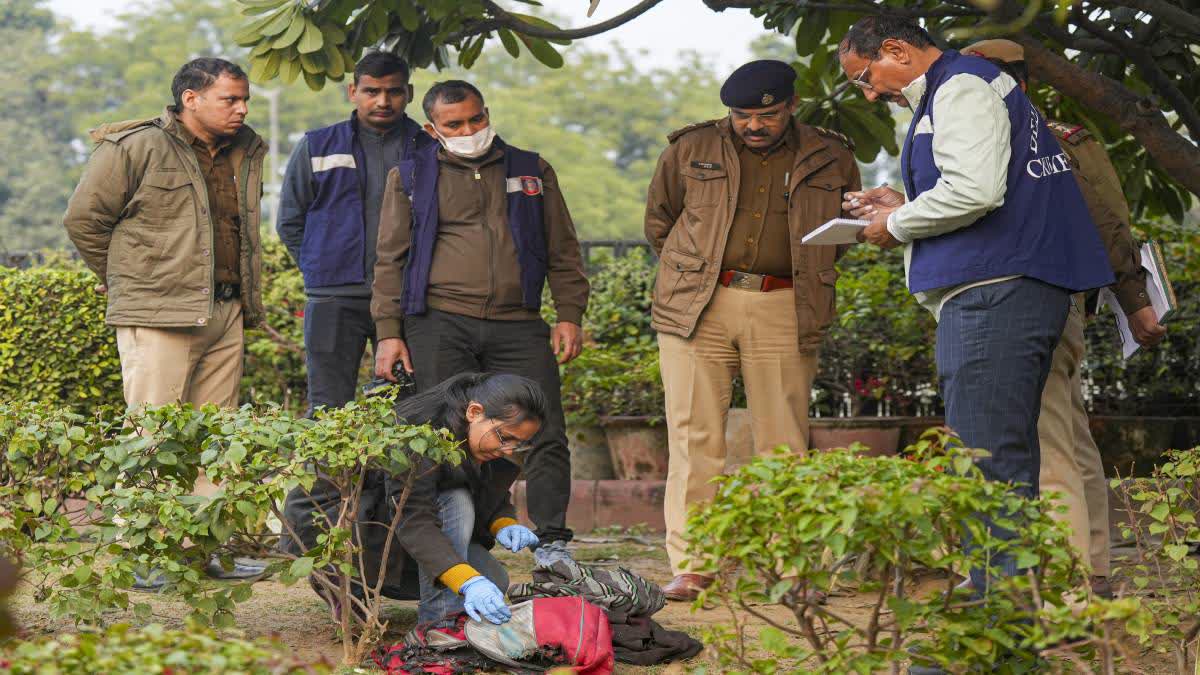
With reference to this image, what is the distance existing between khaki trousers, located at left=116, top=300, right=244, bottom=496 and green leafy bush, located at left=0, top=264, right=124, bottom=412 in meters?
2.28

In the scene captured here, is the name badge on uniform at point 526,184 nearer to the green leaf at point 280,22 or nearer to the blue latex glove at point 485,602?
the green leaf at point 280,22

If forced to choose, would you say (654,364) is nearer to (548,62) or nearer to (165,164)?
(548,62)

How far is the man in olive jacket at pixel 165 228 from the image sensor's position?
557 cm

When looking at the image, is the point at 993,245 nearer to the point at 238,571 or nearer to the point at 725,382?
the point at 725,382

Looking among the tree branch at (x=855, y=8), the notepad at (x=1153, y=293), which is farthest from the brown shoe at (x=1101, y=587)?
the tree branch at (x=855, y=8)

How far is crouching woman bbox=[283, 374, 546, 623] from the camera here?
4219 millimetres

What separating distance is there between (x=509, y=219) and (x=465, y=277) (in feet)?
1.03

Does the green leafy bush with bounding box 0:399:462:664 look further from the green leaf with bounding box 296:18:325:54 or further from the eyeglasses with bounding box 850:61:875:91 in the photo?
the green leaf with bounding box 296:18:325:54

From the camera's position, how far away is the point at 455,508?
14.8 feet

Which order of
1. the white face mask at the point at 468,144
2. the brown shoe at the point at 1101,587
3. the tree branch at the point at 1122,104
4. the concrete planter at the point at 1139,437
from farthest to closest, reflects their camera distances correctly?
the concrete planter at the point at 1139,437, the white face mask at the point at 468,144, the tree branch at the point at 1122,104, the brown shoe at the point at 1101,587

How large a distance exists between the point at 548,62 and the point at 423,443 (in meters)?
2.78

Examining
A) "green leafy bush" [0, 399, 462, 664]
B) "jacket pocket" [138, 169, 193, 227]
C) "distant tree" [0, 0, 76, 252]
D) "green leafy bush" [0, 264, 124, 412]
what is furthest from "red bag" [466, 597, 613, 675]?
"distant tree" [0, 0, 76, 252]

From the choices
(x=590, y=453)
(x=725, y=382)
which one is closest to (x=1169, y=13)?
(x=725, y=382)

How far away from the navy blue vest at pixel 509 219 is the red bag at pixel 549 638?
1.68 meters
